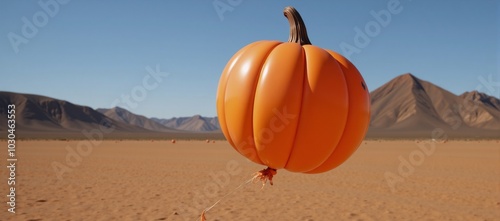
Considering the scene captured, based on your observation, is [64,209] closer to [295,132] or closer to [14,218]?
[14,218]

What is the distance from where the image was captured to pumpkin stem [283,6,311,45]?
2266mm

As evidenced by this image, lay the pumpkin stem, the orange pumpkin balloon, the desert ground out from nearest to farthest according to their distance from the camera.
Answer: the orange pumpkin balloon
the pumpkin stem
the desert ground

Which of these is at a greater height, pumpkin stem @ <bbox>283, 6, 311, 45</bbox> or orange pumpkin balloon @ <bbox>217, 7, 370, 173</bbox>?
pumpkin stem @ <bbox>283, 6, 311, 45</bbox>

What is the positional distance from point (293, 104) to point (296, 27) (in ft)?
1.93

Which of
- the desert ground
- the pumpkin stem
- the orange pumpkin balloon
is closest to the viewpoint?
the orange pumpkin balloon

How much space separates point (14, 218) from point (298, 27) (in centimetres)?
833

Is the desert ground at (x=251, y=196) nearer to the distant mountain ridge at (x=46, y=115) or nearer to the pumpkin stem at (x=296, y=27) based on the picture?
the pumpkin stem at (x=296, y=27)

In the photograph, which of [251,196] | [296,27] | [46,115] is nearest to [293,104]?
[296,27]

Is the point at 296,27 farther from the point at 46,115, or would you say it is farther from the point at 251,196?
the point at 46,115

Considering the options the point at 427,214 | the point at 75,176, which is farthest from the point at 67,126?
the point at 427,214

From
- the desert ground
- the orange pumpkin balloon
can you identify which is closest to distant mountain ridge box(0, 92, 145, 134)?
the desert ground

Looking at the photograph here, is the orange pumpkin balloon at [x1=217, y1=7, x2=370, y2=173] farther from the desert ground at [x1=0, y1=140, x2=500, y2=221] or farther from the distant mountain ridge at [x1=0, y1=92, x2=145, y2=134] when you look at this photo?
the distant mountain ridge at [x1=0, y1=92, x2=145, y2=134]

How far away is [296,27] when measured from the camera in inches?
90.8

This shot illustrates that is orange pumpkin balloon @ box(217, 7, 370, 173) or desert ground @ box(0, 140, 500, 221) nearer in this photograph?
orange pumpkin balloon @ box(217, 7, 370, 173)
